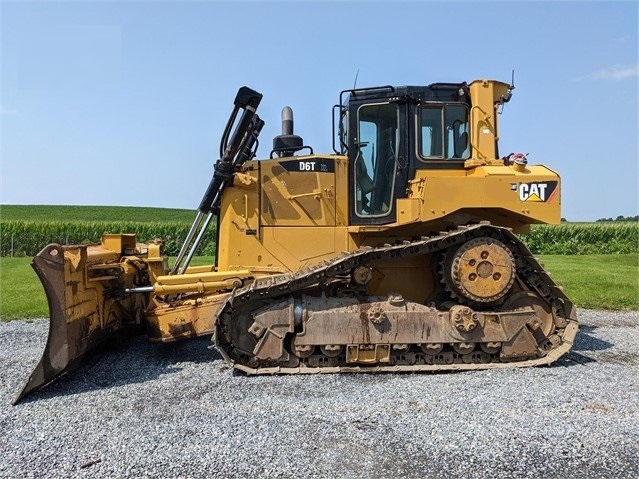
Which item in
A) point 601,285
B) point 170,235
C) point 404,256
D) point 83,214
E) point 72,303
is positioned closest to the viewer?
point 72,303

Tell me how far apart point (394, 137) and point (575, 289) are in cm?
949

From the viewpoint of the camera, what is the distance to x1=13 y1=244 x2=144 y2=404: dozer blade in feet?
18.7

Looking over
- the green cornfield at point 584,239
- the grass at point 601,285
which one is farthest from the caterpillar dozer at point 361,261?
the green cornfield at point 584,239

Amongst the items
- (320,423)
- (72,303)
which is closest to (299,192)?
(72,303)

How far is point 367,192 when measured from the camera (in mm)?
7297

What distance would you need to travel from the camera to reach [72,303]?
6.05 meters

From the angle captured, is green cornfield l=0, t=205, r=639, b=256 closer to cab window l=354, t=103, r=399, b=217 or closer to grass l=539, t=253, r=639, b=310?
grass l=539, t=253, r=639, b=310

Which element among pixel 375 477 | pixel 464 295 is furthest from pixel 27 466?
pixel 464 295

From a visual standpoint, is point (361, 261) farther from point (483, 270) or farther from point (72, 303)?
point (72, 303)

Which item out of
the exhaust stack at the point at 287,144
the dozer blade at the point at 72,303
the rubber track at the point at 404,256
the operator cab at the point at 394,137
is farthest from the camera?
the exhaust stack at the point at 287,144

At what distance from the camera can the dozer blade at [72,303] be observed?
5695 millimetres

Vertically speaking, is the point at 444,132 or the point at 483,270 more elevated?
the point at 444,132

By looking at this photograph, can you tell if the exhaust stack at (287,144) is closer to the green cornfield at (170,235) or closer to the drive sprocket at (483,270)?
the drive sprocket at (483,270)

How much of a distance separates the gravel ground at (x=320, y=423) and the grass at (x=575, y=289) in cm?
575
